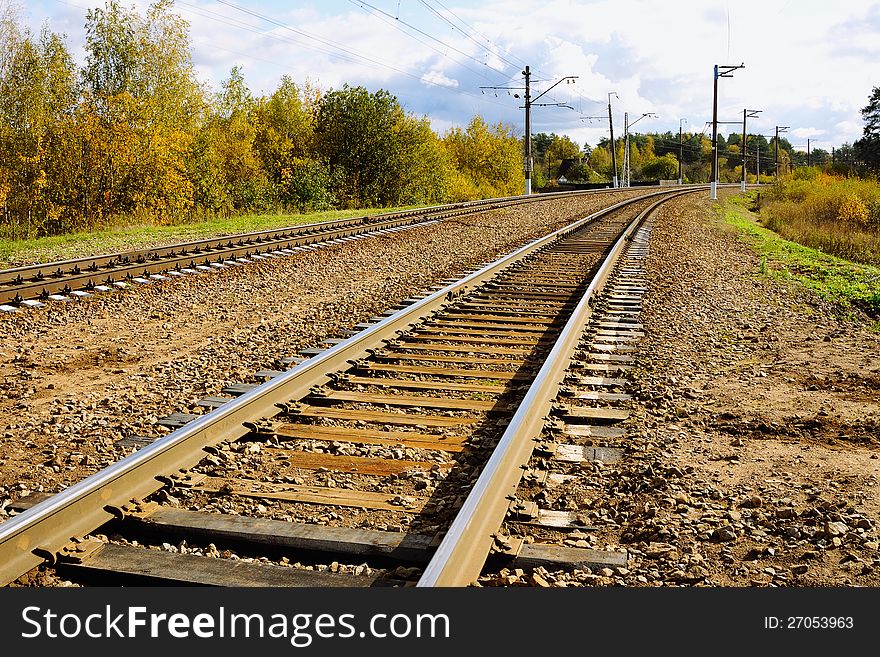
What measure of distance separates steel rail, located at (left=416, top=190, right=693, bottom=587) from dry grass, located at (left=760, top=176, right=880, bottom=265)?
54.8 ft

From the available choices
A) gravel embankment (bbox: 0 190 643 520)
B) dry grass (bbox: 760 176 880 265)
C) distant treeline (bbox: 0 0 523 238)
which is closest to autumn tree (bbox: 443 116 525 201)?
distant treeline (bbox: 0 0 523 238)

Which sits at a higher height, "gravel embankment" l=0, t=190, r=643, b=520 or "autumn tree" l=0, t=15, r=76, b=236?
"autumn tree" l=0, t=15, r=76, b=236

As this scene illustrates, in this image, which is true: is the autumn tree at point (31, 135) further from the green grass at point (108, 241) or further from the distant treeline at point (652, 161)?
the distant treeline at point (652, 161)

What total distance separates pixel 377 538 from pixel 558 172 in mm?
142838

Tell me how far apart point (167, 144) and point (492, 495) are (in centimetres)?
2628

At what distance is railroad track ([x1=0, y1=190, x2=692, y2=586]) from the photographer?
10.7 ft

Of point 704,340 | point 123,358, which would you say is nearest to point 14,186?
point 123,358

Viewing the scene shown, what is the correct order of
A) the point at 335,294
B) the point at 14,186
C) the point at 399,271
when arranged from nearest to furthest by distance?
the point at 335,294
the point at 399,271
the point at 14,186

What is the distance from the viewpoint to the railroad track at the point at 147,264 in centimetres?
955

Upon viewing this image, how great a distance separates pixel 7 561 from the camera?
3160 millimetres

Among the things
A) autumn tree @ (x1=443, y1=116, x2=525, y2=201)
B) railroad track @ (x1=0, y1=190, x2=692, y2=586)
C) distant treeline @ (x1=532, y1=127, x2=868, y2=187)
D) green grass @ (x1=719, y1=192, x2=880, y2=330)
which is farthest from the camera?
distant treeline @ (x1=532, y1=127, x2=868, y2=187)

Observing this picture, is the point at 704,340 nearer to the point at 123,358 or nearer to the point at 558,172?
the point at 123,358

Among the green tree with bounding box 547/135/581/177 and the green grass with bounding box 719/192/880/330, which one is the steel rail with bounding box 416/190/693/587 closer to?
the green grass with bounding box 719/192/880/330

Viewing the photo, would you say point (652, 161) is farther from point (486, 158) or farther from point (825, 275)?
point (825, 275)
